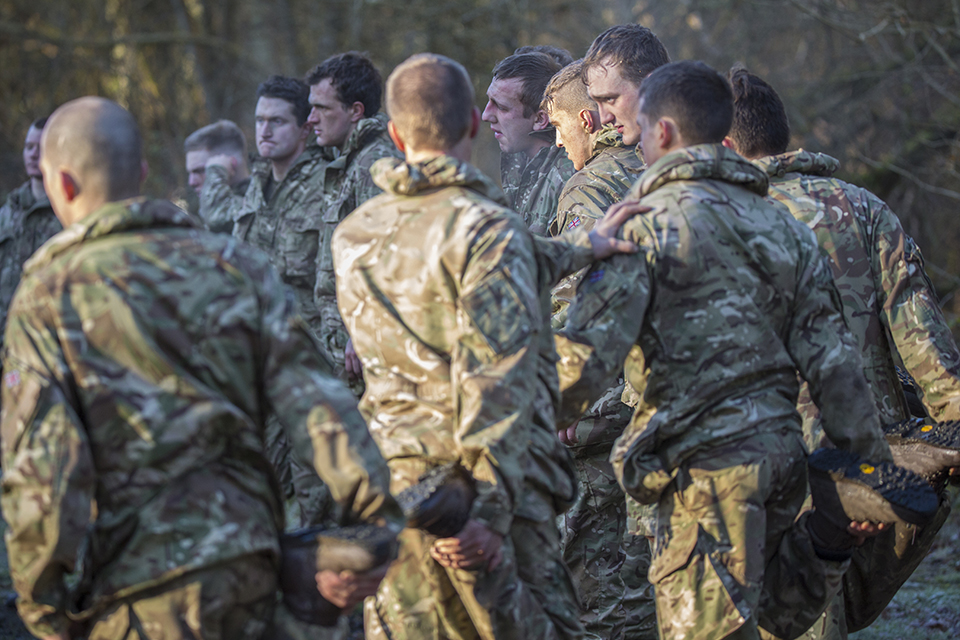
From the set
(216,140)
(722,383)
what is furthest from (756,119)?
(216,140)

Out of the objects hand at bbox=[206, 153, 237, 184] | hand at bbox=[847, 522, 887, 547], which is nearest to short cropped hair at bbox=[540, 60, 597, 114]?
hand at bbox=[847, 522, 887, 547]

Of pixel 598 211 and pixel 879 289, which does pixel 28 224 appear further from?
pixel 879 289

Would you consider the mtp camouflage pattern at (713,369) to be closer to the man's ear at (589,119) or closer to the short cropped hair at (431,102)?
the short cropped hair at (431,102)

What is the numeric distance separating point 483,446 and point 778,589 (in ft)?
4.99

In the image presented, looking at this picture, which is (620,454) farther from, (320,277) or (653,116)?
(320,277)

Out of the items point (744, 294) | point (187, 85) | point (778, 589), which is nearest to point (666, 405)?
point (744, 294)

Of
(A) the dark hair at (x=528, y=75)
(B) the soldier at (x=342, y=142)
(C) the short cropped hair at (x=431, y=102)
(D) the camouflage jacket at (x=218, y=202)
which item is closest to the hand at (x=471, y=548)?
(C) the short cropped hair at (x=431, y=102)

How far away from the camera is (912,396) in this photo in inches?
197

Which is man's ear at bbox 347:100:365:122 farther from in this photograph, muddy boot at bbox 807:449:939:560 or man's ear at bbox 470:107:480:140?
muddy boot at bbox 807:449:939:560

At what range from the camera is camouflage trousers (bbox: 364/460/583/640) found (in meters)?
3.20

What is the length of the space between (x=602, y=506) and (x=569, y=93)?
216 centimetres

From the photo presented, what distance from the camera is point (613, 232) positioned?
375 centimetres

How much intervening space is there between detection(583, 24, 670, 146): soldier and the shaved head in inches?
112

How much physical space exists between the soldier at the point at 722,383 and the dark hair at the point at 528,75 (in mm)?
Answer: 2267
